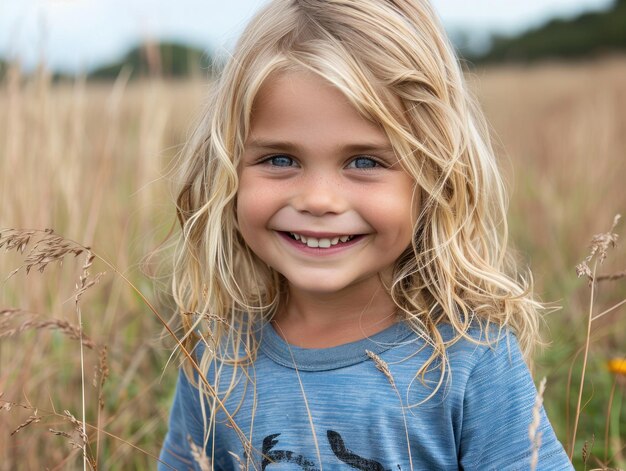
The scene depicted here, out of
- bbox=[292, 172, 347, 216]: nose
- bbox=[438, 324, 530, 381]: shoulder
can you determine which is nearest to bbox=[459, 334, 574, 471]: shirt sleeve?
bbox=[438, 324, 530, 381]: shoulder

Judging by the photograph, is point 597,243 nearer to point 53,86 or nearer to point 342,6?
point 342,6

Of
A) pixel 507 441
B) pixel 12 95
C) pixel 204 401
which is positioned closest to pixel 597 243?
pixel 507 441

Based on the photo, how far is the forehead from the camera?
118 centimetres

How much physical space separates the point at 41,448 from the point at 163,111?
3.79 feet

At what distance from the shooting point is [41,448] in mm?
1943

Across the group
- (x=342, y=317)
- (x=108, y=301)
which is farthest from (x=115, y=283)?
(x=342, y=317)

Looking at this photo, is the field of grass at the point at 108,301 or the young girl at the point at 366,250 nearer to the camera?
the young girl at the point at 366,250

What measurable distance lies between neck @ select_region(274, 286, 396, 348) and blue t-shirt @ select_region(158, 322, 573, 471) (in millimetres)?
25

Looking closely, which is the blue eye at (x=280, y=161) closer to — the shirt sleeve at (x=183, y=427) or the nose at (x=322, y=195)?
the nose at (x=322, y=195)

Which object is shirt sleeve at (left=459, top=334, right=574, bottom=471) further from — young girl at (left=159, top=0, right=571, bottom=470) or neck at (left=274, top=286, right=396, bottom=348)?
neck at (left=274, top=286, right=396, bottom=348)

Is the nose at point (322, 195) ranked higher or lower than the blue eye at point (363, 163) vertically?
lower

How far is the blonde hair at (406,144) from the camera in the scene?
1222mm

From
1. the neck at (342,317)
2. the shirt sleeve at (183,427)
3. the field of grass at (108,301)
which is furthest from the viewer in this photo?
the field of grass at (108,301)

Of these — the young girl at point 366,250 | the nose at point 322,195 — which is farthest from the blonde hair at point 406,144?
the nose at point 322,195
